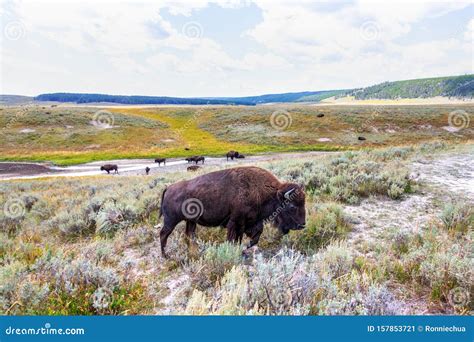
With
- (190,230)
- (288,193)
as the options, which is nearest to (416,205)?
(288,193)

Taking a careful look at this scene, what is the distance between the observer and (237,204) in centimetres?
535

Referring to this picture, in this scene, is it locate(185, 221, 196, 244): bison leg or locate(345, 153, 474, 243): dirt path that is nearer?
locate(185, 221, 196, 244): bison leg

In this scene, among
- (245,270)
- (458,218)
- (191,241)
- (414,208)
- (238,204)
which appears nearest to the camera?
(245,270)

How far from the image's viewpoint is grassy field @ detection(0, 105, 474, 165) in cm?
4881

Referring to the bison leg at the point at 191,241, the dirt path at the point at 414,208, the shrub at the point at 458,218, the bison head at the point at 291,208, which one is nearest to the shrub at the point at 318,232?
the dirt path at the point at 414,208

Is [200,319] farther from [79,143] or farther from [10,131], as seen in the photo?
[10,131]

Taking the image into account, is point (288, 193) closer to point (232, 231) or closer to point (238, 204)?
point (238, 204)

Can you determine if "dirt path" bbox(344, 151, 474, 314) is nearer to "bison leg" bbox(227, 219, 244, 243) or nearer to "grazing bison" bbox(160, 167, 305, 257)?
"grazing bison" bbox(160, 167, 305, 257)

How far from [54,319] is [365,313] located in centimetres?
334

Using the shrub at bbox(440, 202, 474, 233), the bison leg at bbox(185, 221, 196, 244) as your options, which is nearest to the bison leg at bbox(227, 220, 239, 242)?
the bison leg at bbox(185, 221, 196, 244)

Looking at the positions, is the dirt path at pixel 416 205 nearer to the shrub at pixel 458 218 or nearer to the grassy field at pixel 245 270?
the grassy field at pixel 245 270

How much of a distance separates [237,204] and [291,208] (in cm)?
94

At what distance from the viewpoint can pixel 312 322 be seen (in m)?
3.23

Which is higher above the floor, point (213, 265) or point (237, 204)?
point (237, 204)
